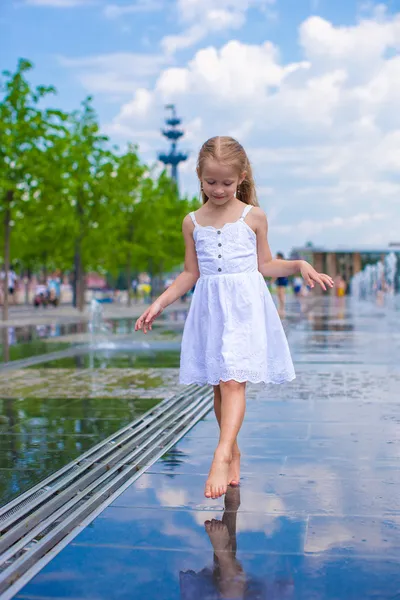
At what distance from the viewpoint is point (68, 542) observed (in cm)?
409

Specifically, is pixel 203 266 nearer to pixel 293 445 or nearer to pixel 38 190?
pixel 293 445

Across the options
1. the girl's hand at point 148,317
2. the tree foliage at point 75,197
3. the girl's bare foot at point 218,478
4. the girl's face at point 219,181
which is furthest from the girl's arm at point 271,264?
the tree foliage at point 75,197

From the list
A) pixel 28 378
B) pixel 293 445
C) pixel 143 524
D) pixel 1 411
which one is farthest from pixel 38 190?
pixel 143 524

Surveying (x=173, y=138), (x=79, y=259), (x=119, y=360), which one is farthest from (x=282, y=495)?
(x=173, y=138)

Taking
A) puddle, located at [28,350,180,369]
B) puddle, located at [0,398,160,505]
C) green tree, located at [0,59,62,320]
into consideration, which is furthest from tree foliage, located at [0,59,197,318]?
puddle, located at [0,398,160,505]

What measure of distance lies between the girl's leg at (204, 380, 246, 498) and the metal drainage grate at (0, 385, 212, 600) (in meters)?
0.57

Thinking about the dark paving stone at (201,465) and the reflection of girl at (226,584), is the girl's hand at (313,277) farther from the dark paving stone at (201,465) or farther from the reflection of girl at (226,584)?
the reflection of girl at (226,584)

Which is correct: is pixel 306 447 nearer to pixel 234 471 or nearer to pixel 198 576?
pixel 234 471

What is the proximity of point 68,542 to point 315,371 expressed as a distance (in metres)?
8.16

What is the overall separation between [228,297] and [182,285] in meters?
0.37

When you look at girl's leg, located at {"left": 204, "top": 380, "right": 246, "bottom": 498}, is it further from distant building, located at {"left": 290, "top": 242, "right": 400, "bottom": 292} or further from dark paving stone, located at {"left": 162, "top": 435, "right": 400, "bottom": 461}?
distant building, located at {"left": 290, "top": 242, "right": 400, "bottom": 292}

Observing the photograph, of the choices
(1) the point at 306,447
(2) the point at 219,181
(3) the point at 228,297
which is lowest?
(1) the point at 306,447

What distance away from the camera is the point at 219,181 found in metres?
4.86

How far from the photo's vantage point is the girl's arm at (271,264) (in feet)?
16.0
